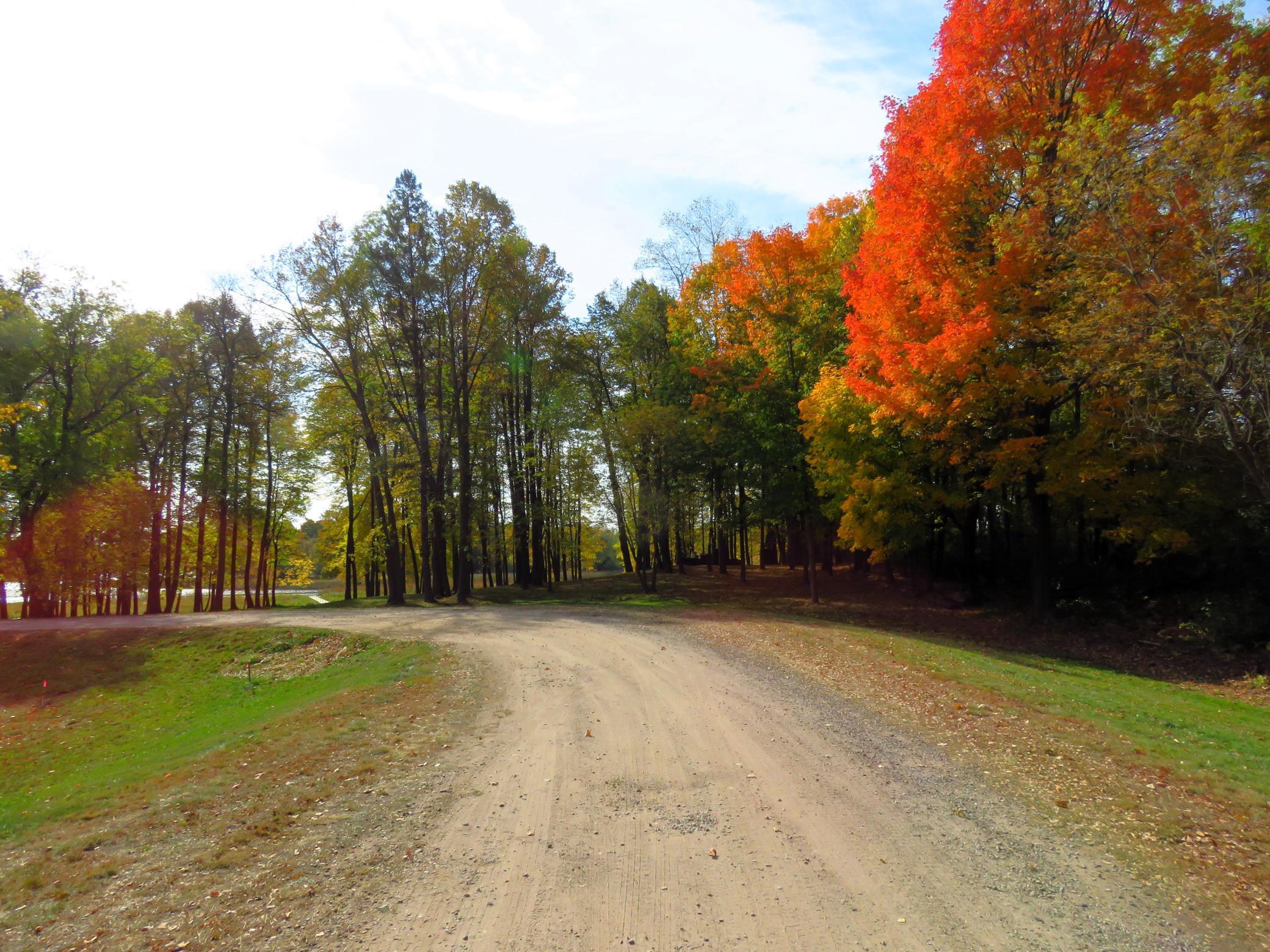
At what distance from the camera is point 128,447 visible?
1077 inches

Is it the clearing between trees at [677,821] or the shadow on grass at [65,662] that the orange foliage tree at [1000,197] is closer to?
the clearing between trees at [677,821]

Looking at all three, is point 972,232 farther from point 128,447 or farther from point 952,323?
point 128,447

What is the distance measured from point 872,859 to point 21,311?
30.8 meters

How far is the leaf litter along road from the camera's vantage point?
161 inches

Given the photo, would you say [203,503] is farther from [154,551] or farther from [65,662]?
[65,662]

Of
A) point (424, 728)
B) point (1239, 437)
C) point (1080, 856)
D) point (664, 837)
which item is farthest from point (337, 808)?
point (1239, 437)

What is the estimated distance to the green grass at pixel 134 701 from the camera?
798 cm

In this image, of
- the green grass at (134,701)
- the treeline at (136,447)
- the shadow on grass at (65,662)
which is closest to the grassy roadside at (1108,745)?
the green grass at (134,701)

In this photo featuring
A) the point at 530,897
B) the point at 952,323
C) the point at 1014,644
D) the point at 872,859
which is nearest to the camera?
the point at 530,897

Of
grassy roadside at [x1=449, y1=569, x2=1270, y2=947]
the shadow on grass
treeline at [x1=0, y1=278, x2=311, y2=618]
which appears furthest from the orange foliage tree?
treeline at [x1=0, y1=278, x2=311, y2=618]

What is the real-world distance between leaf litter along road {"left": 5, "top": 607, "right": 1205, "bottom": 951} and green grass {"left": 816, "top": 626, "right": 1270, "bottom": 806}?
8.30ft

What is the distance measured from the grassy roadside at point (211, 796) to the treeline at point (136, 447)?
33.5 feet

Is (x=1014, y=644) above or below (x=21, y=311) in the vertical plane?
below

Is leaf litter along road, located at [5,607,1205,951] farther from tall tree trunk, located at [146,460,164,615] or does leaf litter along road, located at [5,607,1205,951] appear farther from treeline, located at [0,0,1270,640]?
tall tree trunk, located at [146,460,164,615]
